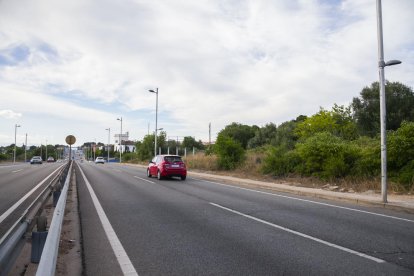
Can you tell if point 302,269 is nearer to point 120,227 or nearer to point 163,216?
point 120,227

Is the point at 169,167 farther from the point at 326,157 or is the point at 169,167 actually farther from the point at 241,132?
the point at 241,132

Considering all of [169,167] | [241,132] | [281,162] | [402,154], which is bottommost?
[169,167]

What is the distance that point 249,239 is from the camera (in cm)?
661

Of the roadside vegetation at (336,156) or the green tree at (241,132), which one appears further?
the green tree at (241,132)

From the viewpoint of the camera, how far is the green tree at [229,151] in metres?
27.8

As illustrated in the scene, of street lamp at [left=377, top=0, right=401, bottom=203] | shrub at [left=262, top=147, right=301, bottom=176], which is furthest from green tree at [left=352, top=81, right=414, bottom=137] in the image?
street lamp at [left=377, top=0, right=401, bottom=203]

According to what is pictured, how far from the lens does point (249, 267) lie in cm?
498

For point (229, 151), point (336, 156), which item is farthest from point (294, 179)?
point (229, 151)

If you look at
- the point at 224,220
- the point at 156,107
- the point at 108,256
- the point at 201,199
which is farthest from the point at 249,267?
the point at 156,107

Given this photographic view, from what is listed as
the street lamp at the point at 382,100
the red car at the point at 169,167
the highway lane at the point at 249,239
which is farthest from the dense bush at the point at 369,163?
the red car at the point at 169,167

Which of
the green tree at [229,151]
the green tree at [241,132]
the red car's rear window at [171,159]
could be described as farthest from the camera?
the green tree at [241,132]

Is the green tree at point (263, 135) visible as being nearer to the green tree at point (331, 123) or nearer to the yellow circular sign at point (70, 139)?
the green tree at point (331, 123)

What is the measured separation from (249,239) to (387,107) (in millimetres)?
43309

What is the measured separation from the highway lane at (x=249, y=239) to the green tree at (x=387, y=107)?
36.0 meters
